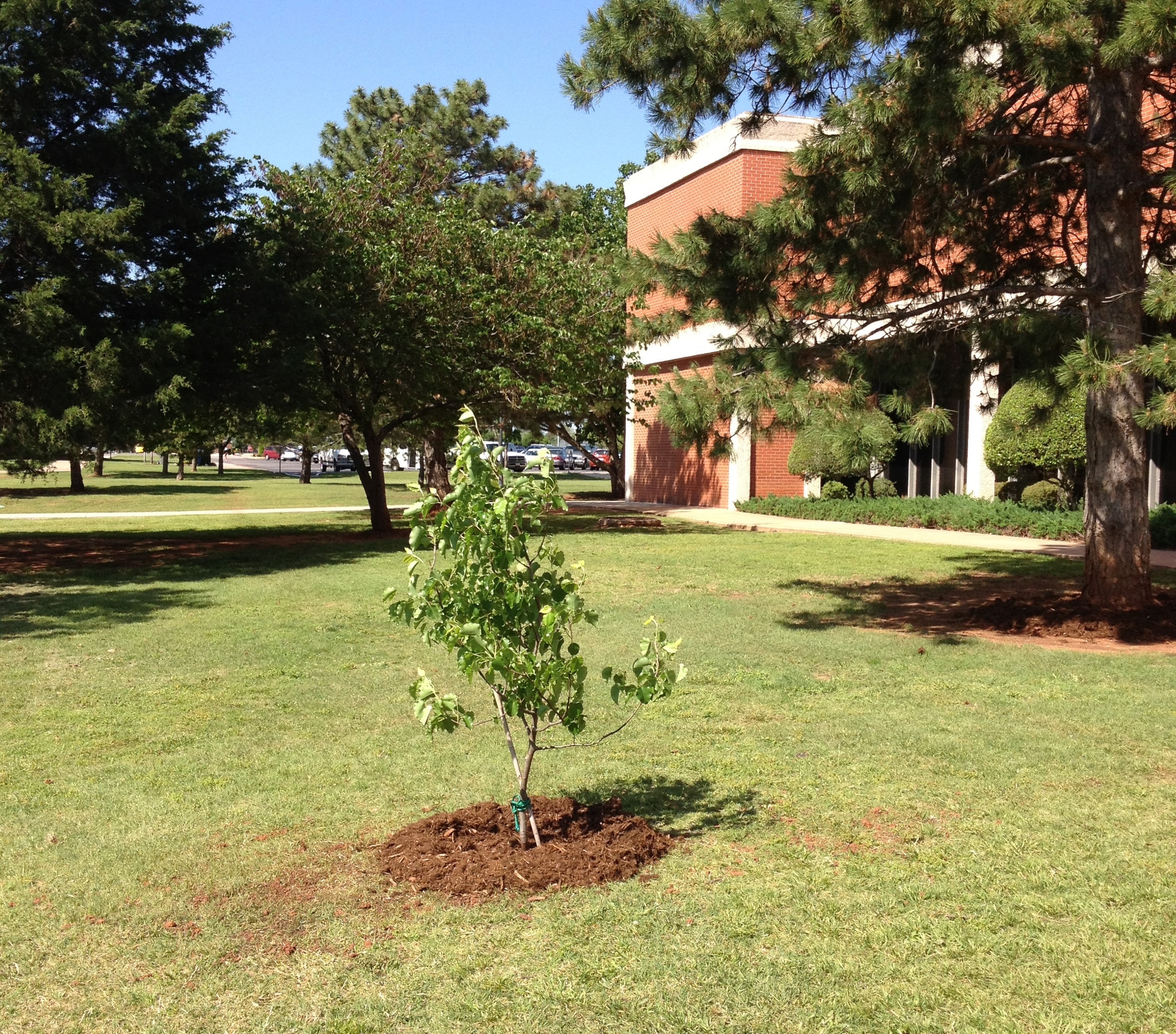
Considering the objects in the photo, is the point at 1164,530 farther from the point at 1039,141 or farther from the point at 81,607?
the point at 81,607

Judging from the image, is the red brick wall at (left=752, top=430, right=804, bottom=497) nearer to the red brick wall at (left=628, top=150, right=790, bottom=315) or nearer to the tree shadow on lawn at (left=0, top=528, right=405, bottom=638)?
the red brick wall at (left=628, top=150, right=790, bottom=315)

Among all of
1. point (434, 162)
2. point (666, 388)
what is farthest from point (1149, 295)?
point (434, 162)

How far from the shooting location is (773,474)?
2548 cm

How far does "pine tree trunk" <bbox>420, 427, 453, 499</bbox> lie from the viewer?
25000 mm

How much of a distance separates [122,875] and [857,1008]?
9.35 ft

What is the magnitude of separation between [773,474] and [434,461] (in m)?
7.84

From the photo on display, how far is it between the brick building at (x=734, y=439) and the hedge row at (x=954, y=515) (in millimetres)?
1031

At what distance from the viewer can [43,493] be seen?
35406mm

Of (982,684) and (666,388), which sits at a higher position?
(666,388)

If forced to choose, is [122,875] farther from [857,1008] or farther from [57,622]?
[57,622]

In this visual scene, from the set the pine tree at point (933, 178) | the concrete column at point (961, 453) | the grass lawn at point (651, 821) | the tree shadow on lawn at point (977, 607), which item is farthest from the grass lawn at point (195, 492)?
the grass lawn at point (651, 821)

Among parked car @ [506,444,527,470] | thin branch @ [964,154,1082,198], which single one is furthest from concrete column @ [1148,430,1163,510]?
parked car @ [506,444,527,470]

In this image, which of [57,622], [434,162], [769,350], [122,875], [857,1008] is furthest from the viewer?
[434,162]

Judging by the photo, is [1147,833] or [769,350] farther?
[769,350]
